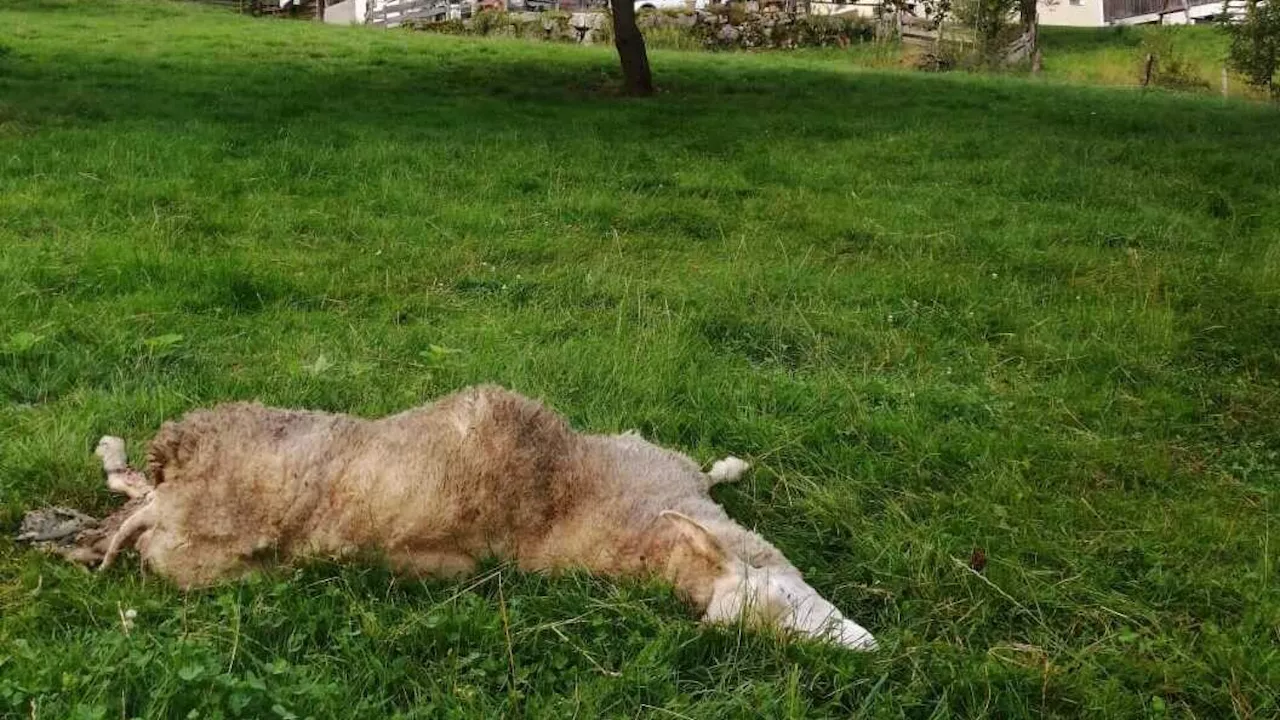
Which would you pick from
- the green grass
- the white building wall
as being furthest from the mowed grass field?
the white building wall

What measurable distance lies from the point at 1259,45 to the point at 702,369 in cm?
2175

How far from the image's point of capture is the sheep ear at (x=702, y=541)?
2.90 meters

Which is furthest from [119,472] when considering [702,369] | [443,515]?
[702,369]

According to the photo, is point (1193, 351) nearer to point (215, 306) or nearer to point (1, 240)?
point (215, 306)

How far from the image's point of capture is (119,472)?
3.51 meters

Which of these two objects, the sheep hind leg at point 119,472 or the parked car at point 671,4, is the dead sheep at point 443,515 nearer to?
the sheep hind leg at point 119,472

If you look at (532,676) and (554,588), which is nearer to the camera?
(532,676)

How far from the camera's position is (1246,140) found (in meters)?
11.3

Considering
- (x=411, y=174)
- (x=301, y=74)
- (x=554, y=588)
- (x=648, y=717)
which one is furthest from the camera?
(x=301, y=74)

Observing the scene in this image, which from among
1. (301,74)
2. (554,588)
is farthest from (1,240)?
(301,74)

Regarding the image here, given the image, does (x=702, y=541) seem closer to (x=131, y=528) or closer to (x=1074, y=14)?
(x=131, y=528)

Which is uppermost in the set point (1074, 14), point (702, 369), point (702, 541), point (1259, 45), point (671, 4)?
point (1074, 14)

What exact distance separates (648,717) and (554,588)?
1.85 feet

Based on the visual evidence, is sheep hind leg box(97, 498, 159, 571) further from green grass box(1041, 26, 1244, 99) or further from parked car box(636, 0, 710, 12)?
parked car box(636, 0, 710, 12)
